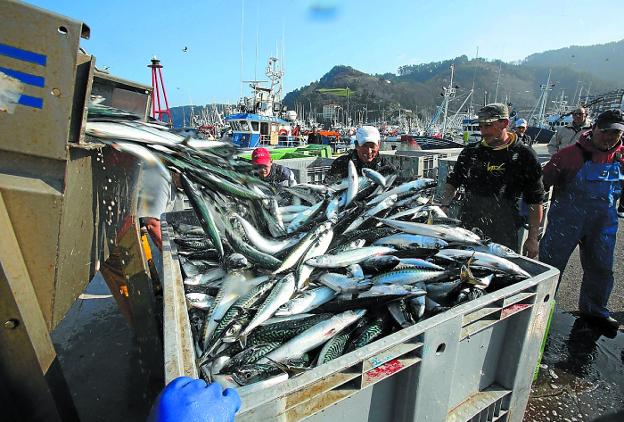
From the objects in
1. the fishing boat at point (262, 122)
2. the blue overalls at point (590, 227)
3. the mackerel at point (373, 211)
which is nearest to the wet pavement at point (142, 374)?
the blue overalls at point (590, 227)

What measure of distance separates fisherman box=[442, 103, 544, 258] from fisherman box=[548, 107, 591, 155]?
406 centimetres

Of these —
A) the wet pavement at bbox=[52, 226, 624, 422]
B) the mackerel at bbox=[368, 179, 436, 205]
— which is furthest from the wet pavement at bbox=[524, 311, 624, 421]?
the mackerel at bbox=[368, 179, 436, 205]

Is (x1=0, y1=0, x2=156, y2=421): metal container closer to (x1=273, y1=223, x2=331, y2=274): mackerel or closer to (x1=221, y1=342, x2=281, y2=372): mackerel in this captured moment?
(x1=221, y1=342, x2=281, y2=372): mackerel

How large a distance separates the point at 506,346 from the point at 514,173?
204 centimetres

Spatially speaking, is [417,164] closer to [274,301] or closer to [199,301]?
[274,301]

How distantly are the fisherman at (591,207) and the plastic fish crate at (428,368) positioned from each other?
2.09 meters

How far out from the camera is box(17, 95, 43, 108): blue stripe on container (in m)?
1.18

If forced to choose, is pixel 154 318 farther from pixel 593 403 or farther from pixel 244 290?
pixel 593 403

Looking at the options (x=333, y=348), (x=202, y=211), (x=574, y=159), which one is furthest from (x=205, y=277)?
(x=574, y=159)

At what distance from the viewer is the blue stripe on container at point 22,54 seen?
115cm

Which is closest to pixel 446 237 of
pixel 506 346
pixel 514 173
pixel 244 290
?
pixel 506 346

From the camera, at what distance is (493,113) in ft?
10.5

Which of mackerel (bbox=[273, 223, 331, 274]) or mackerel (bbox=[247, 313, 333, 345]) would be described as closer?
mackerel (bbox=[247, 313, 333, 345])

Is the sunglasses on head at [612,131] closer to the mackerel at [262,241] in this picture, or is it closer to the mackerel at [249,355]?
the mackerel at [262,241]
